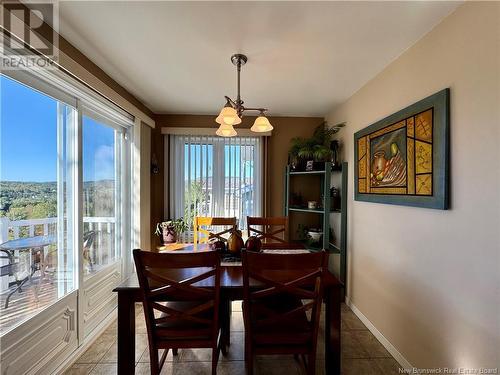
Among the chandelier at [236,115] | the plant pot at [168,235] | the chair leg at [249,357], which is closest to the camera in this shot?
the chair leg at [249,357]

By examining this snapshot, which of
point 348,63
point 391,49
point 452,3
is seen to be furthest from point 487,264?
point 348,63

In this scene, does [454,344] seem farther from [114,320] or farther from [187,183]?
[187,183]

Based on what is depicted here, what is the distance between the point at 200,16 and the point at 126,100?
1.54 m

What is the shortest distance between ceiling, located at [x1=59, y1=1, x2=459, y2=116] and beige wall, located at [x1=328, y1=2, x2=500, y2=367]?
249 millimetres

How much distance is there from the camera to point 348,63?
6.77 ft

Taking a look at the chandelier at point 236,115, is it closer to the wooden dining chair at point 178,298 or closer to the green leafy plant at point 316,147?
the wooden dining chair at point 178,298

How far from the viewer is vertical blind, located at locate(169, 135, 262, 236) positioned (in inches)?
140

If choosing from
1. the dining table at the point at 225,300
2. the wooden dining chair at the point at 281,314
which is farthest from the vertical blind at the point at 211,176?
the wooden dining chair at the point at 281,314

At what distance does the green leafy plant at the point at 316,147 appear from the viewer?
3.07m

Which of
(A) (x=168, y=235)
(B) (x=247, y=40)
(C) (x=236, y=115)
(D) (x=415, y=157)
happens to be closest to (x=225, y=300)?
(C) (x=236, y=115)

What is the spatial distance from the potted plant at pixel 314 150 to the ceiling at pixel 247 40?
680 mm

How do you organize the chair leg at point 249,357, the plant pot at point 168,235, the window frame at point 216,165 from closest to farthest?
1. the chair leg at point 249,357
2. the plant pot at point 168,235
3. the window frame at point 216,165

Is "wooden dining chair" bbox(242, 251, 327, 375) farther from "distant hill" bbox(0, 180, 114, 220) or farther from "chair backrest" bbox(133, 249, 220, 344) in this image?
"distant hill" bbox(0, 180, 114, 220)

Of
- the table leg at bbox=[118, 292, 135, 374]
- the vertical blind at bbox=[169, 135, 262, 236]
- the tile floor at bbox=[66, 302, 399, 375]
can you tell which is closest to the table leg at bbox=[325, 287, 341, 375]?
the tile floor at bbox=[66, 302, 399, 375]
